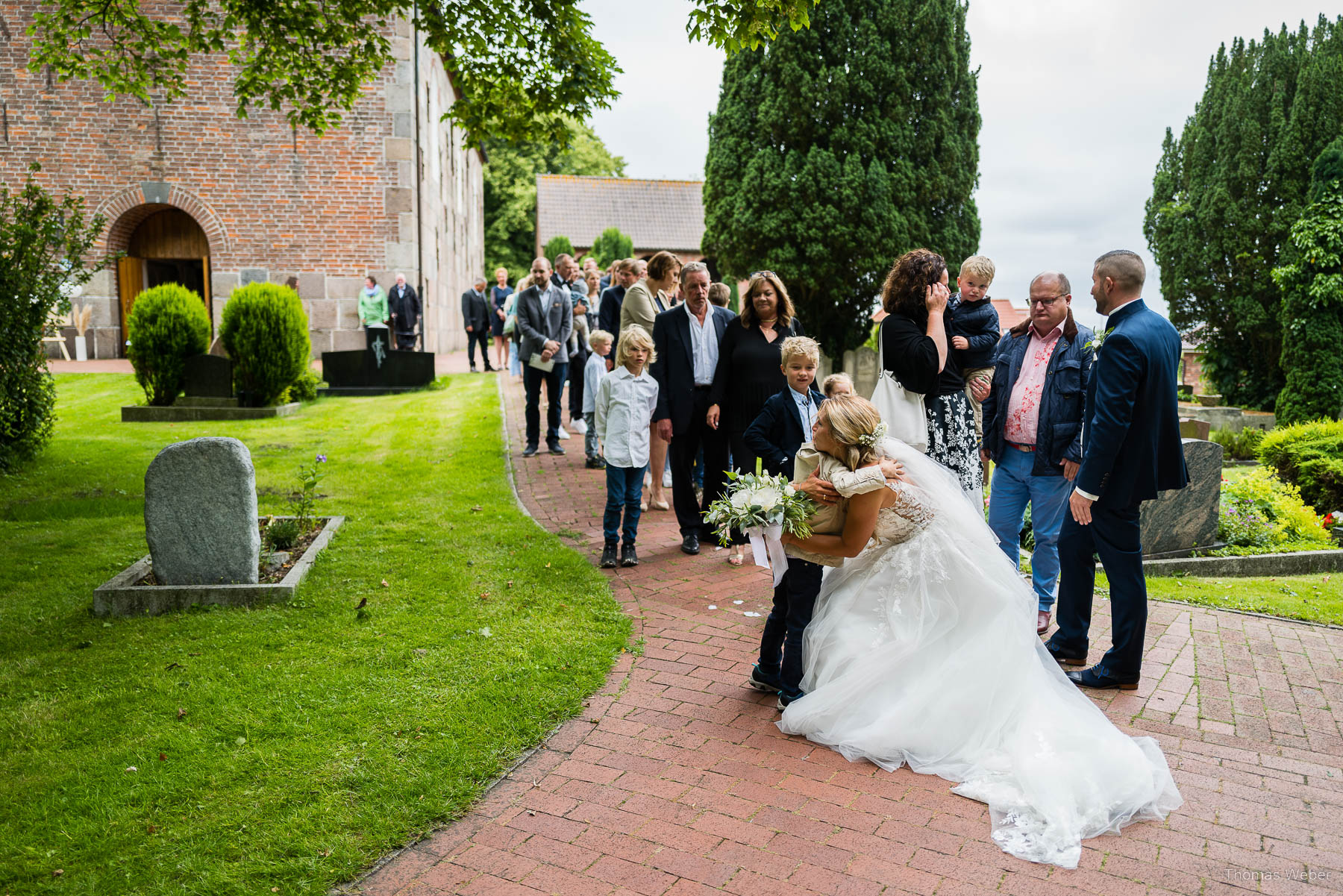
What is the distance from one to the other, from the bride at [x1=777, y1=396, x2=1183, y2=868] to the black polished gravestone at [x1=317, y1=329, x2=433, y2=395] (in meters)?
13.6

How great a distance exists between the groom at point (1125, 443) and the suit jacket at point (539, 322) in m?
6.74

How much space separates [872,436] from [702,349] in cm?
330

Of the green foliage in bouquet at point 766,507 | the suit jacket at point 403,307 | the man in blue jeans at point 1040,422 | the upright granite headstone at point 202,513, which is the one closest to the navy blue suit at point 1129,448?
the man in blue jeans at point 1040,422

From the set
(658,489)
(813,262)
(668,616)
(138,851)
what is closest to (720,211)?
(813,262)

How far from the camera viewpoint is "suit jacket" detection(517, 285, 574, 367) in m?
10.3

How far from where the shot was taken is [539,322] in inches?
412

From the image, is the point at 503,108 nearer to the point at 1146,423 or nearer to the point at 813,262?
the point at 1146,423

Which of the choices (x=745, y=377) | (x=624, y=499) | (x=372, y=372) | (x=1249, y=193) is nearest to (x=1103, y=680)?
(x=745, y=377)

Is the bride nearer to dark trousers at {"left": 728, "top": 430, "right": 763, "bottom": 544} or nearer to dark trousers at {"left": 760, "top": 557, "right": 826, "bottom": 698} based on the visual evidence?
dark trousers at {"left": 760, "top": 557, "right": 826, "bottom": 698}

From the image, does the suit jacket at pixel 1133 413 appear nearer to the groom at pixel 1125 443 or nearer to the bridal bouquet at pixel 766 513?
the groom at pixel 1125 443

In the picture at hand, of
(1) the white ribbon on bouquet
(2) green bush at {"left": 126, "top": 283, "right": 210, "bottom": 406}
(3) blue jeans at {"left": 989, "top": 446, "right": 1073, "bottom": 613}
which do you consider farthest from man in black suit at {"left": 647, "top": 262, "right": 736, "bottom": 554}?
(2) green bush at {"left": 126, "top": 283, "right": 210, "bottom": 406}

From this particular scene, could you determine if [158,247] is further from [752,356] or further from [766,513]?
[766,513]

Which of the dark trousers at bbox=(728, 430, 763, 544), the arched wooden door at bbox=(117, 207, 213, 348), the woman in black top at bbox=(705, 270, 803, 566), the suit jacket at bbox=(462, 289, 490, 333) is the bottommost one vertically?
the dark trousers at bbox=(728, 430, 763, 544)

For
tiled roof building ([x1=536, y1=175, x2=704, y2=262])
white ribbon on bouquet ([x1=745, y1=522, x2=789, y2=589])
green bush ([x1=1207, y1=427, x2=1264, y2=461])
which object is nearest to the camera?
white ribbon on bouquet ([x1=745, y1=522, x2=789, y2=589])
